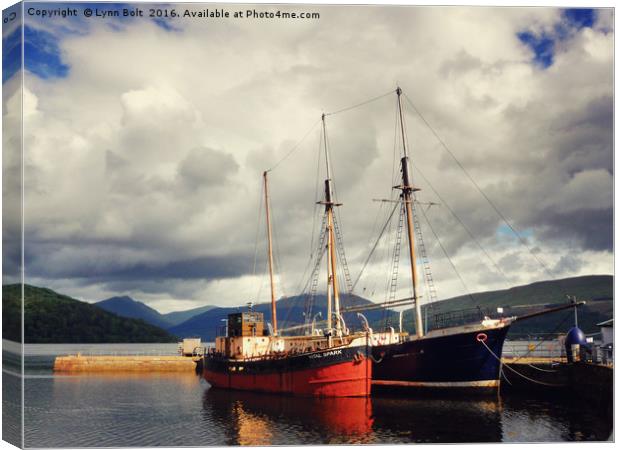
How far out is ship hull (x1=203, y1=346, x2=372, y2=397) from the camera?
46594 mm

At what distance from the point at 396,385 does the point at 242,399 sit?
39.0 ft

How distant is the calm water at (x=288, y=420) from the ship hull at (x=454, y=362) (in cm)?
199

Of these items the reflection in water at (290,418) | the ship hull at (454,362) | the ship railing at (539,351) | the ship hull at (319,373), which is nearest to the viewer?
the reflection in water at (290,418)

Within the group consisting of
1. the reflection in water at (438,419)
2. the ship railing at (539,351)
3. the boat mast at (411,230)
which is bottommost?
the reflection in water at (438,419)

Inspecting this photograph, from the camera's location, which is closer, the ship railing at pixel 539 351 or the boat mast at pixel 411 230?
the boat mast at pixel 411 230

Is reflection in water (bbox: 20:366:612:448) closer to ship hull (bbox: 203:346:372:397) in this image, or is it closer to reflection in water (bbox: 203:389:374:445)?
reflection in water (bbox: 203:389:374:445)

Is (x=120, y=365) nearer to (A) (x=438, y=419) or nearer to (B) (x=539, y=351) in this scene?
(B) (x=539, y=351)

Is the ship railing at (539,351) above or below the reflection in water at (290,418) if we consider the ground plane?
above

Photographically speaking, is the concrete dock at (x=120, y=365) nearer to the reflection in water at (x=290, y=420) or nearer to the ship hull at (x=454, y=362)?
the reflection in water at (x=290, y=420)

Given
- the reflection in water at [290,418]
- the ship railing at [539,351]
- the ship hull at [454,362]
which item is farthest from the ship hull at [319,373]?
the ship railing at [539,351]

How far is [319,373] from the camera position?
4766 cm

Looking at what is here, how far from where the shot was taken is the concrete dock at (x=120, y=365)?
8500 cm

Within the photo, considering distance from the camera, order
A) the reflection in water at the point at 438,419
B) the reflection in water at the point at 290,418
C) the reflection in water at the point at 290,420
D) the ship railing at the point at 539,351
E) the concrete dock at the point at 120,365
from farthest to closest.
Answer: the concrete dock at the point at 120,365 → the ship railing at the point at 539,351 → the reflection in water at the point at 290,418 → the reflection in water at the point at 438,419 → the reflection in water at the point at 290,420

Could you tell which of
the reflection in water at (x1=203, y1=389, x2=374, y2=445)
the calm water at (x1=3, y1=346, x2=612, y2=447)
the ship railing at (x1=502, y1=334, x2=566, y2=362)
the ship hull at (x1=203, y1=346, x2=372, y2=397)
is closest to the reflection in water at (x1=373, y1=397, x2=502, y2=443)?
the calm water at (x1=3, y1=346, x2=612, y2=447)
